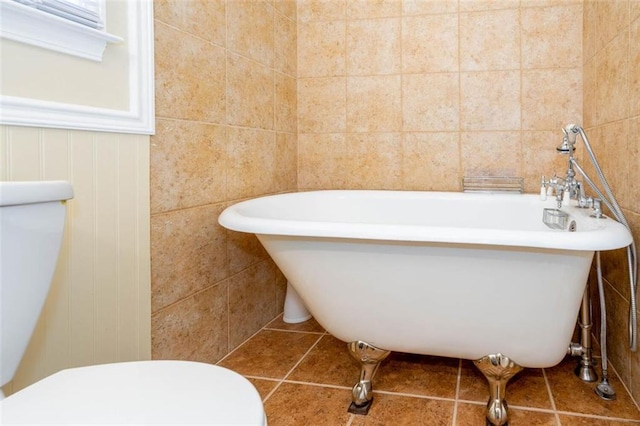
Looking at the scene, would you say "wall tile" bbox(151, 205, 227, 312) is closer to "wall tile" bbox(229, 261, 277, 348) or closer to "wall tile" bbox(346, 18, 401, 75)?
"wall tile" bbox(229, 261, 277, 348)

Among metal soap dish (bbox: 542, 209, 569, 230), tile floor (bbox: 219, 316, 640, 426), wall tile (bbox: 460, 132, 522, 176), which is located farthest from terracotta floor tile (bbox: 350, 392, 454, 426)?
wall tile (bbox: 460, 132, 522, 176)

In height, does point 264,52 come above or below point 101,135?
above

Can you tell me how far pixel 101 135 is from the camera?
4.33ft

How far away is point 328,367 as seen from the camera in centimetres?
182

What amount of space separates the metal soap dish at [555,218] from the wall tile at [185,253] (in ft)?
4.21

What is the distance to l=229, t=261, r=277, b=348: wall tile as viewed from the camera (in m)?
2.00

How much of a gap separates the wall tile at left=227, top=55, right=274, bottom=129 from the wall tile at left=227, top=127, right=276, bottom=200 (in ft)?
0.17

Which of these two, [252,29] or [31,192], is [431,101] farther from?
[31,192]

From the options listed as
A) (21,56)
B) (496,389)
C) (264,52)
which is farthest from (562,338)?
(264,52)

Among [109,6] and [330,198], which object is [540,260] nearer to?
[330,198]

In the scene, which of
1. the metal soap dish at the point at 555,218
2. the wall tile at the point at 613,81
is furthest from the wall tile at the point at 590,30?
the metal soap dish at the point at 555,218

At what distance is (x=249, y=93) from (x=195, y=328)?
1.05 meters

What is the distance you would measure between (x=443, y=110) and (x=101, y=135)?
5.62 feet

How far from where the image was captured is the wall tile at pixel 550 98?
226cm
